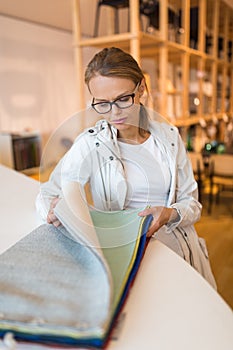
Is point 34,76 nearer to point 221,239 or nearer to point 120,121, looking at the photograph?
point 221,239

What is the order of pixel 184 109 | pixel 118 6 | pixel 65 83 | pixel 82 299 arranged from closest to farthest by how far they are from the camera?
1. pixel 82 299
2. pixel 118 6
3. pixel 184 109
4. pixel 65 83

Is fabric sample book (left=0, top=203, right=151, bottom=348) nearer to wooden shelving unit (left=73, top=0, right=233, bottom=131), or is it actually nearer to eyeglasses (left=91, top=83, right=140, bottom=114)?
eyeglasses (left=91, top=83, right=140, bottom=114)

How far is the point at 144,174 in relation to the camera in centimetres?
76

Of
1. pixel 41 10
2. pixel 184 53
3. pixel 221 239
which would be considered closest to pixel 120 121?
pixel 221 239

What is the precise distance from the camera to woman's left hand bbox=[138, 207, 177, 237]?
64 centimetres

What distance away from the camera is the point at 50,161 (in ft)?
2.34

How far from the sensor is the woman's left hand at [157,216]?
2.10 feet

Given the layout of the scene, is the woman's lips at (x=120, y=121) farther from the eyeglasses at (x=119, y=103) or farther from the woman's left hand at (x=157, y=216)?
the woman's left hand at (x=157, y=216)

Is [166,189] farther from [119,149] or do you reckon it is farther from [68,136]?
[68,136]

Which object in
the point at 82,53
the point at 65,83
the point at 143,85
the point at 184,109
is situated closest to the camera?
the point at 143,85

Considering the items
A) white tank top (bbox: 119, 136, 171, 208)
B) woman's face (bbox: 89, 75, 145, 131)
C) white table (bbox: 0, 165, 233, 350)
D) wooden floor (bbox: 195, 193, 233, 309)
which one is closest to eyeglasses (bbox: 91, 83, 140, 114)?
woman's face (bbox: 89, 75, 145, 131)

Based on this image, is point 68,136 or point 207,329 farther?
point 68,136

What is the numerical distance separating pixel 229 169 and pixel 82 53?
5.22ft

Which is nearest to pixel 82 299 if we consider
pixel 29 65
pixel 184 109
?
pixel 184 109
